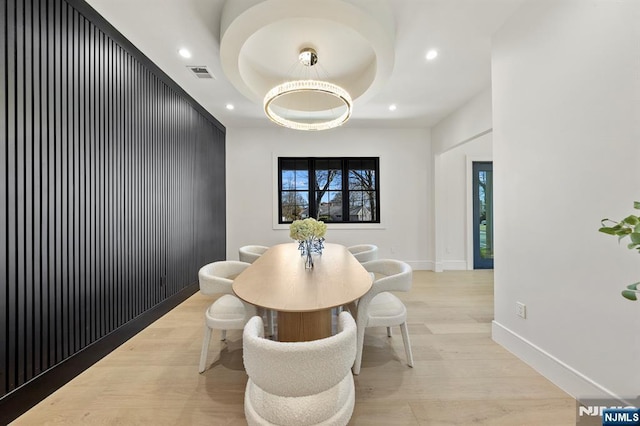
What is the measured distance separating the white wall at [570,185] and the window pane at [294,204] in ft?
11.4

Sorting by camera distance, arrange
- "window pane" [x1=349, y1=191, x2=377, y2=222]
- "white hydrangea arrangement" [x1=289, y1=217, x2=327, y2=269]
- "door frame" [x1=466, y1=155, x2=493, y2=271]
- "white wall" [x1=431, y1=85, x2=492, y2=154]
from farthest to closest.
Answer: "window pane" [x1=349, y1=191, x2=377, y2=222]
"door frame" [x1=466, y1=155, x2=493, y2=271]
"white wall" [x1=431, y1=85, x2=492, y2=154]
"white hydrangea arrangement" [x1=289, y1=217, x2=327, y2=269]

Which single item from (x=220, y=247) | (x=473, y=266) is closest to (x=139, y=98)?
(x=220, y=247)

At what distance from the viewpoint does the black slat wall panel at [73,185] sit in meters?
1.54

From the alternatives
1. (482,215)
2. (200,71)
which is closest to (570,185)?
(200,71)

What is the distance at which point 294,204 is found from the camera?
17.1 ft

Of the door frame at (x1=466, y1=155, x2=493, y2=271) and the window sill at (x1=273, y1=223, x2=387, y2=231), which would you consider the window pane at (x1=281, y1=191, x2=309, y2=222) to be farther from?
the door frame at (x1=466, y1=155, x2=493, y2=271)

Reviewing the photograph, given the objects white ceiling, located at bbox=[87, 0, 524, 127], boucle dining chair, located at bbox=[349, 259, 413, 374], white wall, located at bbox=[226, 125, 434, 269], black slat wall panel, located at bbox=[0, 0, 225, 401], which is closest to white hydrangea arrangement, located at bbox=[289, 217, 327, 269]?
boucle dining chair, located at bbox=[349, 259, 413, 374]

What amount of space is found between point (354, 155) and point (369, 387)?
4098mm

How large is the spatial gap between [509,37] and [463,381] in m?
2.73

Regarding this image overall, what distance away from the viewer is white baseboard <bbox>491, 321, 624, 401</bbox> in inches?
61.3

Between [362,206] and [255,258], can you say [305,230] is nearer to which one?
[255,258]

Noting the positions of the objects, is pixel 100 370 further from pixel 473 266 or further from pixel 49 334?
pixel 473 266

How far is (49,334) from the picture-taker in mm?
1737

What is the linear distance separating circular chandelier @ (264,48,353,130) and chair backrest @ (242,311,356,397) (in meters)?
2.04
